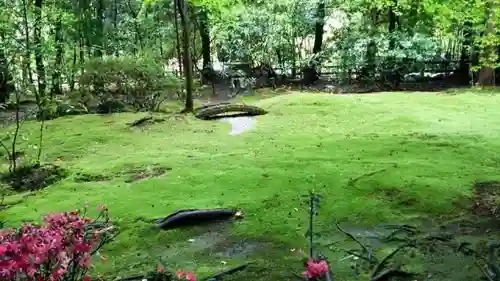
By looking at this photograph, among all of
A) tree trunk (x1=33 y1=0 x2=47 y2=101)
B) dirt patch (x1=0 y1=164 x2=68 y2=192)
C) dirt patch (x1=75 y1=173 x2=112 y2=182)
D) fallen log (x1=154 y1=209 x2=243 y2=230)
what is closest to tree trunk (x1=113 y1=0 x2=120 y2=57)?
tree trunk (x1=33 y1=0 x2=47 y2=101)

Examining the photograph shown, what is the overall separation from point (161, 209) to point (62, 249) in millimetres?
3769

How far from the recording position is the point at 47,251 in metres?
2.65

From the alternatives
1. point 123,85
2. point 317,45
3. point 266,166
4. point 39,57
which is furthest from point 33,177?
point 317,45

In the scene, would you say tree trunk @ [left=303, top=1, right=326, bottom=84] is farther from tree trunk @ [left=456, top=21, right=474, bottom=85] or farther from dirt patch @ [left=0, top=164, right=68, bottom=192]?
dirt patch @ [left=0, top=164, right=68, bottom=192]

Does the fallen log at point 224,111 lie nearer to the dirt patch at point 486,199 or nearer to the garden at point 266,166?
the garden at point 266,166

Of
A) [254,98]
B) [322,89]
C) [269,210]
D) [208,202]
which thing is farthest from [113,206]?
[322,89]

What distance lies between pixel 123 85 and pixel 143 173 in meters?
7.48

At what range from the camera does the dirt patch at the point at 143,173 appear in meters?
8.10

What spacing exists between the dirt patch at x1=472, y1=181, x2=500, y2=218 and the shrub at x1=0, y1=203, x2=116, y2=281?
455 cm

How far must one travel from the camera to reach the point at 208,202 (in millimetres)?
6594

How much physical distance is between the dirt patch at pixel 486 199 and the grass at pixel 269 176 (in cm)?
13

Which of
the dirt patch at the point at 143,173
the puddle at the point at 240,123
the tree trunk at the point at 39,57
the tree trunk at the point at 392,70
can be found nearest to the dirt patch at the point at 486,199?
the dirt patch at the point at 143,173

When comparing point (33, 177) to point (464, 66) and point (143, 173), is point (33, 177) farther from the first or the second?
point (464, 66)

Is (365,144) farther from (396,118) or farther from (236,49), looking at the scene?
(236,49)
